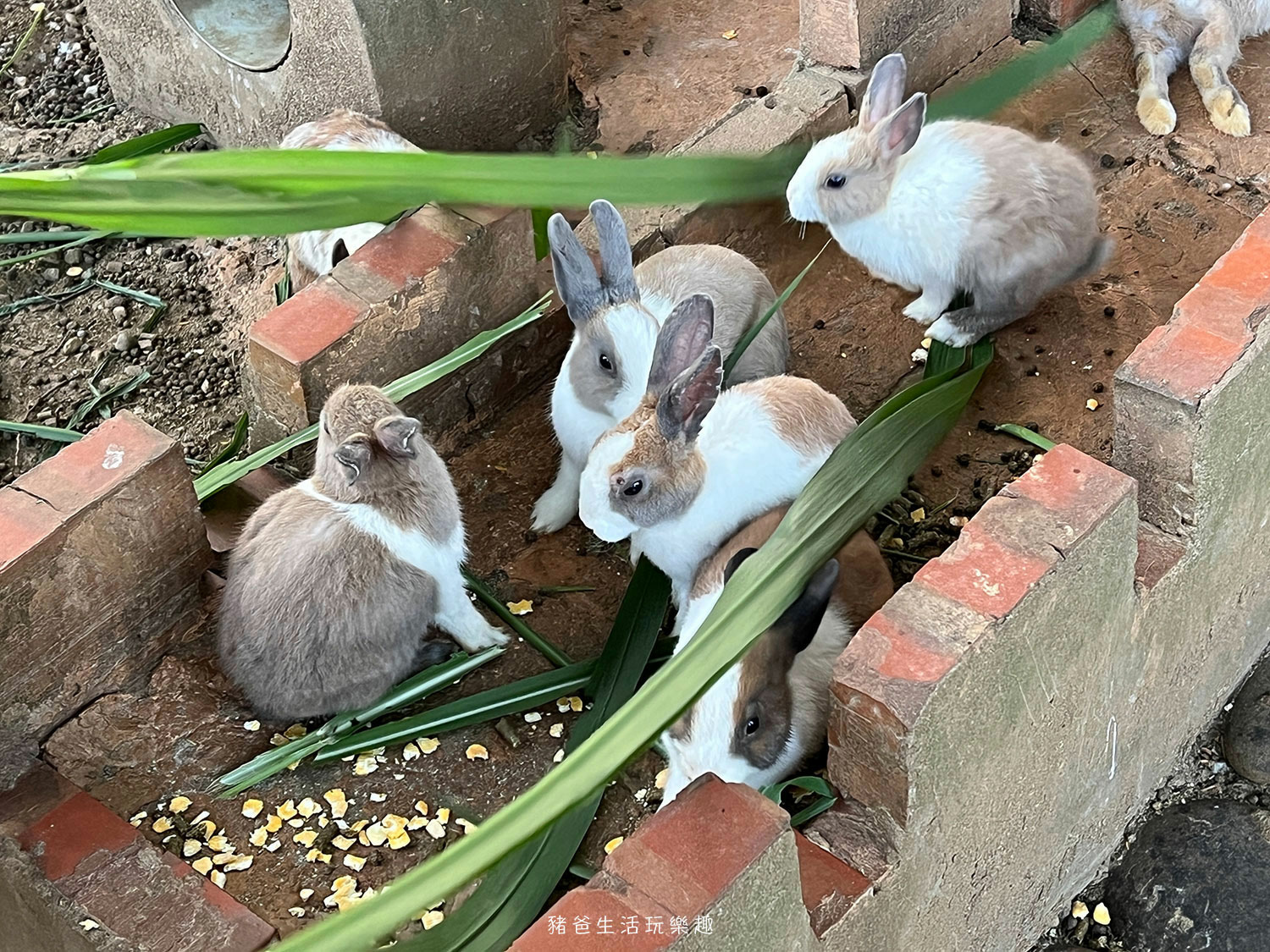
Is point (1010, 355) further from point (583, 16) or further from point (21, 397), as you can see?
point (21, 397)

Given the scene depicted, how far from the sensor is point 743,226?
4.55 metres

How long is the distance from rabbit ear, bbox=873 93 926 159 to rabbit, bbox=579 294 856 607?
79 centimetres

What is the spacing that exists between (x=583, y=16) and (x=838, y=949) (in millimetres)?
4118

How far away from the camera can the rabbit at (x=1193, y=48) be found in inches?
187

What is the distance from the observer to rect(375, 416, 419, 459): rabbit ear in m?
3.13

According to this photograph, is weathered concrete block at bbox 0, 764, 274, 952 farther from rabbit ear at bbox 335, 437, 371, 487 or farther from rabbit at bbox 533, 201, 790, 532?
rabbit at bbox 533, 201, 790, 532

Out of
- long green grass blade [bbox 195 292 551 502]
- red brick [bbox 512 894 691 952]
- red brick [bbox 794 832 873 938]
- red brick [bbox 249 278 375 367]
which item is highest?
red brick [bbox 249 278 375 367]

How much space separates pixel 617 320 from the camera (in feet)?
11.6

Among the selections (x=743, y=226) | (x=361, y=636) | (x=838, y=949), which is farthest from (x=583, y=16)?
(x=838, y=949)

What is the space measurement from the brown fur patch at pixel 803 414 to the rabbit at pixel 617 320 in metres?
0.31

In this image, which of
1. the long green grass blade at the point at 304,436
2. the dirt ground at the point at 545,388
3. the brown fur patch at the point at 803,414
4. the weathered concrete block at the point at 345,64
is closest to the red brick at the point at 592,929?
the dirt ground at the point at 545,388

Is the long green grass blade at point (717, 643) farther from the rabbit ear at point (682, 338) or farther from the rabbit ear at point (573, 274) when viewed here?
the rabbit ear at point (573, 274)

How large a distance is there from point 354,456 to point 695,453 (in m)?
0.75

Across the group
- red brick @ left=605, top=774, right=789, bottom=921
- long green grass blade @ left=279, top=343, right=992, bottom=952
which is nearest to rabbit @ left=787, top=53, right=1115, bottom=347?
long green grass blade @ left=279, top=343, right=992, bottom=952
